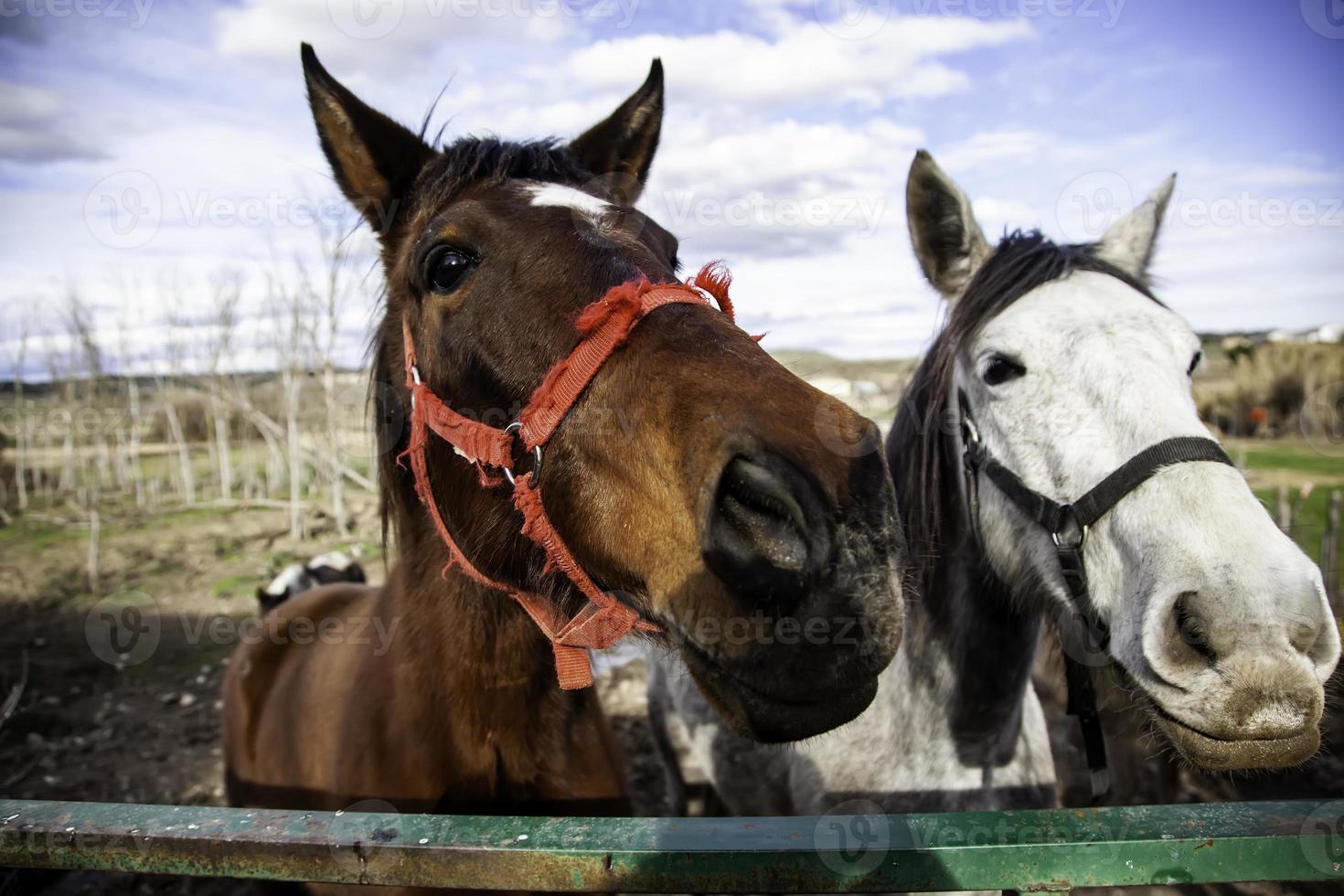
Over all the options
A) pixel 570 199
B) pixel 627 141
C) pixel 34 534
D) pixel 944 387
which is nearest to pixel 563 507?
pixel 570 199

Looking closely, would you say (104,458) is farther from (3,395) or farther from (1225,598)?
(1225,598)

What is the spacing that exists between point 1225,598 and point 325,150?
3071 mm

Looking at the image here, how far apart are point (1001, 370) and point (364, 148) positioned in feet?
7.95

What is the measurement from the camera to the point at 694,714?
13.8 ft

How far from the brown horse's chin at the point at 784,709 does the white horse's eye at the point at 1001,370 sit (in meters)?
1.69

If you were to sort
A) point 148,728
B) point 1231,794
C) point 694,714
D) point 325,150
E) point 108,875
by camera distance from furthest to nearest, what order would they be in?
1. point 148,728
2. point 1231,794
3. point 108,875
4. point 694,714
5. point 325,150

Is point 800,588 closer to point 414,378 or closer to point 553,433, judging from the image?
point 553,433

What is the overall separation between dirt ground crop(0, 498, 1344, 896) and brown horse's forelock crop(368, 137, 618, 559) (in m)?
2.51

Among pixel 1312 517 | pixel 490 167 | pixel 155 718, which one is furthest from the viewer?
pixel 1312 517

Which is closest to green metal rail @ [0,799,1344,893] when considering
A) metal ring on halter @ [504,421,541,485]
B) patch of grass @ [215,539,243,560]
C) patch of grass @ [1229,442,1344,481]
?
metal ring on halter @ [504,421,541,485]

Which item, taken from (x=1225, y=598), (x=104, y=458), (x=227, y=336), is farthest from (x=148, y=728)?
(x=104, y=458)

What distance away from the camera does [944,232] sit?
3174 millimetres

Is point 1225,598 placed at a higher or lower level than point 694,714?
higher

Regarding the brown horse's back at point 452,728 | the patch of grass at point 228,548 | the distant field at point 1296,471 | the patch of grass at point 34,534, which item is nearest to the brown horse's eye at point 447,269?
the brown horse's back at point 452,728
